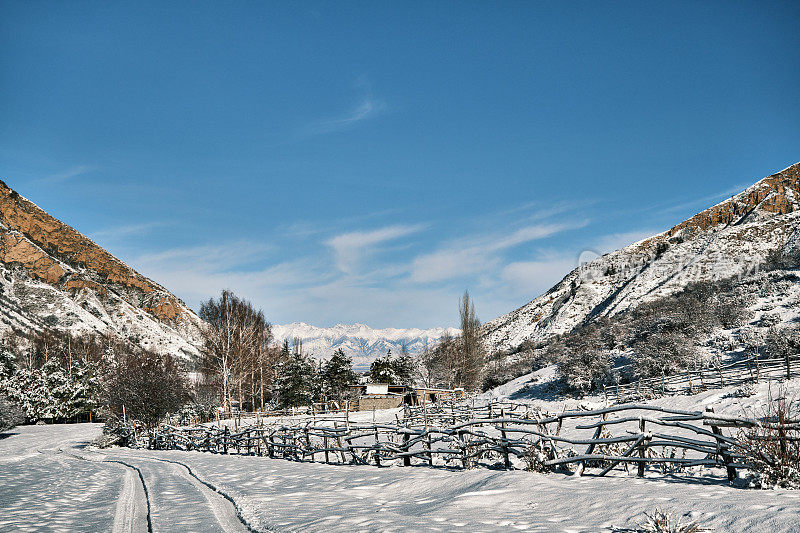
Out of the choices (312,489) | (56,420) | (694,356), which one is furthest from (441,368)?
(312,489)

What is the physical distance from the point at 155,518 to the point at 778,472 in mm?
7249

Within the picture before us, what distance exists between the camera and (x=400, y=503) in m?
6.64

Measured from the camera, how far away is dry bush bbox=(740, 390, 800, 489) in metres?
5.50

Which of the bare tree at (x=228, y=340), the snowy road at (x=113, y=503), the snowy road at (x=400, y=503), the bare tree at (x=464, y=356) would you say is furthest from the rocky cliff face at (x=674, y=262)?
the snowy road at (x=113, y=503)

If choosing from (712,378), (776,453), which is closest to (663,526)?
(776,453)

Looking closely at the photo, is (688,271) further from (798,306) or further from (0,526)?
(0,526)

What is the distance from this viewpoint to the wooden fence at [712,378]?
22000 mm

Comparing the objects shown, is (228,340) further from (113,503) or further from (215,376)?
(113,503)

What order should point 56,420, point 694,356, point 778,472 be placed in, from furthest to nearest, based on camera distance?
1. point 56,420
2. point 694,356
3. point 778,472

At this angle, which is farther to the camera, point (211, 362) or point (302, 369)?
point (302, 369)

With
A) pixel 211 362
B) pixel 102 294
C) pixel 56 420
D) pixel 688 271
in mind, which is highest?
pixel 102 294

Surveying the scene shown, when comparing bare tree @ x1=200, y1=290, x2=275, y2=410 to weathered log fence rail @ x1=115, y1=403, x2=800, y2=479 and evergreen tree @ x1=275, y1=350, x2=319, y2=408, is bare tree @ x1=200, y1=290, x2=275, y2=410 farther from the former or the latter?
weathered log fence rail @ x1=115, y1=403, x2=800, y2=479

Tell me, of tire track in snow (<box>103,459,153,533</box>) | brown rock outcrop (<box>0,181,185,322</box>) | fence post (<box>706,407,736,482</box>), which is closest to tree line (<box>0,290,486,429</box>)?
tire track in snow (<box>103,459,153,533</box>)

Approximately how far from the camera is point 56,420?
50.9 meters
